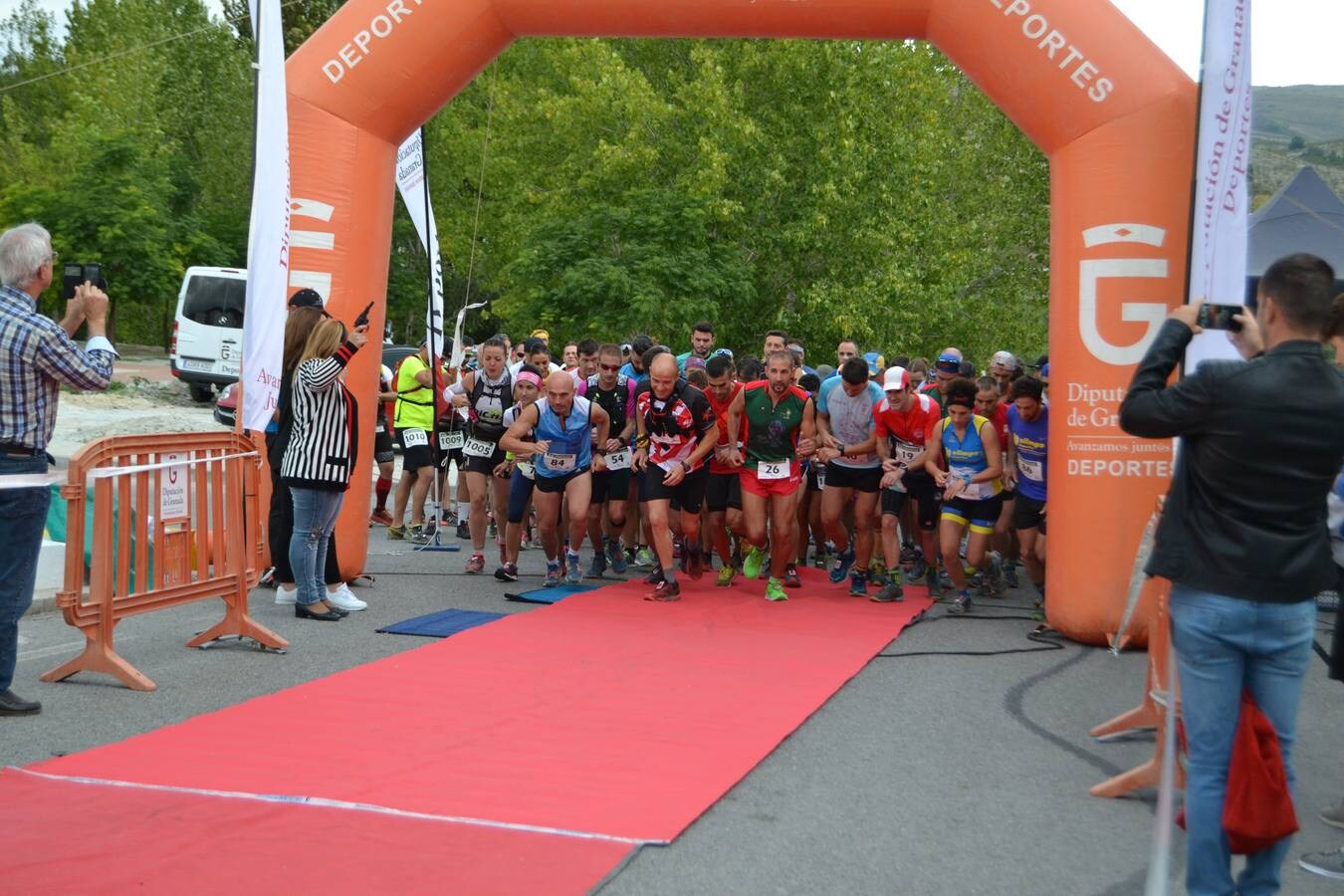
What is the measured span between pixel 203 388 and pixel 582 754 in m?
25.4

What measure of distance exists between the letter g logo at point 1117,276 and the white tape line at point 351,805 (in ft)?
17.2

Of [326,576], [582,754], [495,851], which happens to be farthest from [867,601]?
[495,851]

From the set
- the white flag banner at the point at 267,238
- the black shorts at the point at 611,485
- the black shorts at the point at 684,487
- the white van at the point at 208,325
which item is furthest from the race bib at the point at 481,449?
the white van at the point at 208,325

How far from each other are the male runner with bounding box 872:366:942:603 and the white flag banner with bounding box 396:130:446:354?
4.28 m

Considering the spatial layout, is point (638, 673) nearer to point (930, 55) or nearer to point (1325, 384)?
point (1325, 384)

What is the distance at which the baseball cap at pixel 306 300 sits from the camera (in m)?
9.64

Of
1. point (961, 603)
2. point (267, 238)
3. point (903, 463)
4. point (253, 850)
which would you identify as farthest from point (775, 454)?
point (253, 850)

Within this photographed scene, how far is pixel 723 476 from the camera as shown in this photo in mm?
11555

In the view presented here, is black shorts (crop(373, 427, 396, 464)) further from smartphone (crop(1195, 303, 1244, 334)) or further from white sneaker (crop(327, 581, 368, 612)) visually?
smartphone (crop(1195, 303, 1244, 334))

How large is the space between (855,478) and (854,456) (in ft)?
0.66

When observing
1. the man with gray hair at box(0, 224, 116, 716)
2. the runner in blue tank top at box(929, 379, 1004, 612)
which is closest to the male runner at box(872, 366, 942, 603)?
the runner in blue tank top at box(929, 379, 1004, 612)

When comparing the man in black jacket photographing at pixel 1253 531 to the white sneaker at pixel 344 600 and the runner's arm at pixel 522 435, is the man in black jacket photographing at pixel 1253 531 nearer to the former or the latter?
the white sneaker at pixel 344 600

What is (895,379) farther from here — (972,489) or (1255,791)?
(1255,791)

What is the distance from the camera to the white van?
2875cm
